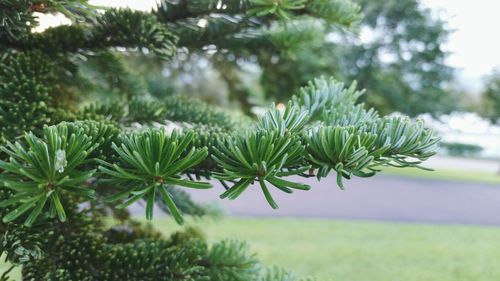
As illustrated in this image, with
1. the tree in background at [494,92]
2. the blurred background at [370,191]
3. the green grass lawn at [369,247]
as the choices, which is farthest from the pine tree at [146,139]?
the tree in background at [494,92]

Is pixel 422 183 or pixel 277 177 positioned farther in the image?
pixel 422 183

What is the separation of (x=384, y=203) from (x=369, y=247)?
353cm

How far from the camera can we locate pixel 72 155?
1.30ft

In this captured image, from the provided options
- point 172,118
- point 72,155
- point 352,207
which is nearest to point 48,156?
point 72,155

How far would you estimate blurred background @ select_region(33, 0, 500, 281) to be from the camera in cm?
210

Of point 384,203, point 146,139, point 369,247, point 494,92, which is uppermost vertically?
point 494,92

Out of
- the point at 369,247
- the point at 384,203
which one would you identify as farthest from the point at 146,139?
the point at 384,203

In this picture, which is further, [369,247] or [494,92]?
[494,92]

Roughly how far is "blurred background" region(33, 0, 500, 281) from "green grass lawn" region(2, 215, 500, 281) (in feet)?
0.04

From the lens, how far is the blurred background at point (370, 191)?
2.10 meters

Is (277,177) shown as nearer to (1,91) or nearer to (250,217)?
(1,91)

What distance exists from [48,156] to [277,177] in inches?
8.0

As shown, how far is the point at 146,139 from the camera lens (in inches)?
15.7

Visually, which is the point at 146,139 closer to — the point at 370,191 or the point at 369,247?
the point at 369,247
